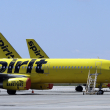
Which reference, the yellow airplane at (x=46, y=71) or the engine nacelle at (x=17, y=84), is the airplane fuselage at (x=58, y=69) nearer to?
the yellow airplane at (x=46, y=71)

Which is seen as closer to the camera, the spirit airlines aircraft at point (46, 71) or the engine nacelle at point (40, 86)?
the spirit airlines aircraft at point (46, 71)

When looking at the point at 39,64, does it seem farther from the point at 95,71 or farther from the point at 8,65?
the point at 95,71

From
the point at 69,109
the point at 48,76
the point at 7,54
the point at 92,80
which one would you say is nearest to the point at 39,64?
the point at 48,76

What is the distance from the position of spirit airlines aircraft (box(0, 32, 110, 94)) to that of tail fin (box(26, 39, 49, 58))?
54.6 ft

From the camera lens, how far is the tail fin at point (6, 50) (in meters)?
55.7

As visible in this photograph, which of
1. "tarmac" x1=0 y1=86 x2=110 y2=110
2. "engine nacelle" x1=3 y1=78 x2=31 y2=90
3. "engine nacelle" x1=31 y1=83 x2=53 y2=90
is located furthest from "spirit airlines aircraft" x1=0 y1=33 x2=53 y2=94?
"tarmac" x1=0 y1=86 x2=110 y2=110

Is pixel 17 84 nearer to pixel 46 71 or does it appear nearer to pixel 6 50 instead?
pixel 46 71

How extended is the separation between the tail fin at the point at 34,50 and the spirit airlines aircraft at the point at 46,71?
16.6 m

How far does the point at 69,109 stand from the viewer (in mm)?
19188

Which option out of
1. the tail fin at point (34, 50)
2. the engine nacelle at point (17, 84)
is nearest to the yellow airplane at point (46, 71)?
the engine nacelle at point (17, 84)

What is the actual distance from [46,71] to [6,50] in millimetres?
16062

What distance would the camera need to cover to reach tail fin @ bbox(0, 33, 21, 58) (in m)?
55.7

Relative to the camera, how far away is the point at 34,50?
61.5m

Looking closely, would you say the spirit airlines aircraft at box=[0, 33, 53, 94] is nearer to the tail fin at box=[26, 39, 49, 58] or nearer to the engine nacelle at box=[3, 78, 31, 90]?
the tail fin at box=[26, 39, 49, 58]
